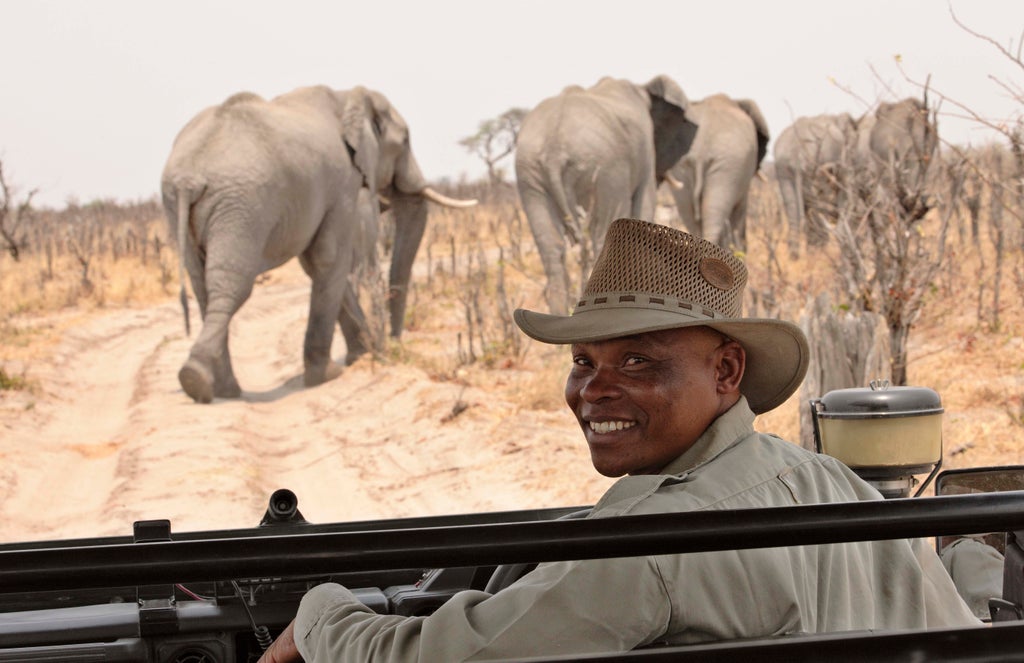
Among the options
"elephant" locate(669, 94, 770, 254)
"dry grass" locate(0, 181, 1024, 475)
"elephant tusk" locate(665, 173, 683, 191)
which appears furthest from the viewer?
"elephant tusk" locate(665, 173, 683, 191)

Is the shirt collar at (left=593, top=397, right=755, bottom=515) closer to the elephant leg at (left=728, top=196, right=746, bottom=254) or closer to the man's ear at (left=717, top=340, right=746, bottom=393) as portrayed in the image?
the man's ear at (left=717, top=340, right=746, bottom=393)

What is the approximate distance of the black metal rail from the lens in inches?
49.9

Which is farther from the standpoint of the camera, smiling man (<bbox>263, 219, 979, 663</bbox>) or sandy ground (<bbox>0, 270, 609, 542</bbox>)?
sandy ground (<bbox>0, 270, 609, 542</bbox>)

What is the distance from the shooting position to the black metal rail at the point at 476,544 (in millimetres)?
1268

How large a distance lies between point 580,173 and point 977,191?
582 cm

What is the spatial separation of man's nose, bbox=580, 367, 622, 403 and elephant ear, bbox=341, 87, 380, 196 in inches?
425

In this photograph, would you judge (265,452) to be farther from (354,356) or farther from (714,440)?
(714,440)

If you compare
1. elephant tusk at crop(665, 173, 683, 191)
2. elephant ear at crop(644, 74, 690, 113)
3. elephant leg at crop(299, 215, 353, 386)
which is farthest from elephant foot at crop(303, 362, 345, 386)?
elephant tusk at crop(665, 173, 683, 191)

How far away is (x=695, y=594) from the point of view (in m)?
Result: 1.63

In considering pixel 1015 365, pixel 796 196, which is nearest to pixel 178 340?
pixel 1015 365

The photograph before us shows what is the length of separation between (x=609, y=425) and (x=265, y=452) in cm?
695

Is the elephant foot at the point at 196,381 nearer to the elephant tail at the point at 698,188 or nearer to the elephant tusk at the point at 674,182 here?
the elephant tusk at the point at 674,182

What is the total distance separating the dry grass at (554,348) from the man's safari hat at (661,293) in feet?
15.3

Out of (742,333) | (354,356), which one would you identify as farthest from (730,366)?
(354,356)
